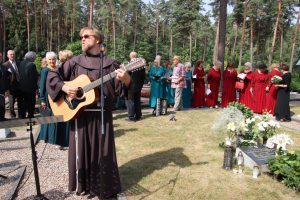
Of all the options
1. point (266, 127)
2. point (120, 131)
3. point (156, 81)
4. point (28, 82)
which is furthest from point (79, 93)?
point (156, 81)

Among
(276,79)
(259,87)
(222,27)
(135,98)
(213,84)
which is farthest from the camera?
(222,27)

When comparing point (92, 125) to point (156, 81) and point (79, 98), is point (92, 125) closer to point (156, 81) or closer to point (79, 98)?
point (79, 98)

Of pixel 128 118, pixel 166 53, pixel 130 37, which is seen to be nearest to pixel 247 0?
pixel 166 53

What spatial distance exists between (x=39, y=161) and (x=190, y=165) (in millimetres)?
2919

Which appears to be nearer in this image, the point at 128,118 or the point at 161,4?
the point at 128,118

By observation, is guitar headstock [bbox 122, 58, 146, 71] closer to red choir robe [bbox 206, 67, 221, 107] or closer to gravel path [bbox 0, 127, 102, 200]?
gravel path [bbox 0, 127, 102, 200]

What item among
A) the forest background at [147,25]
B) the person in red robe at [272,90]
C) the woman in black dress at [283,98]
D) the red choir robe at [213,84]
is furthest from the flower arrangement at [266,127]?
the forest background at [147,25]

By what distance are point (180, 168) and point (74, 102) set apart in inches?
102

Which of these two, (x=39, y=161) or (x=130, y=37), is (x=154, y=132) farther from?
(x=130, y=37)

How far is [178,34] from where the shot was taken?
55.7 metres

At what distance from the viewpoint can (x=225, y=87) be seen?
529 inches

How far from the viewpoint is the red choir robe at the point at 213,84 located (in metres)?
13.2

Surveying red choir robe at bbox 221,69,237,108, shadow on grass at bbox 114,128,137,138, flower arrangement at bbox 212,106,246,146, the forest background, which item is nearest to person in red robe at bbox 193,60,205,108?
red choir robe at bbox 221,69,237,108

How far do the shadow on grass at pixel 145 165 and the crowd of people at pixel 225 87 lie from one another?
5109mm
